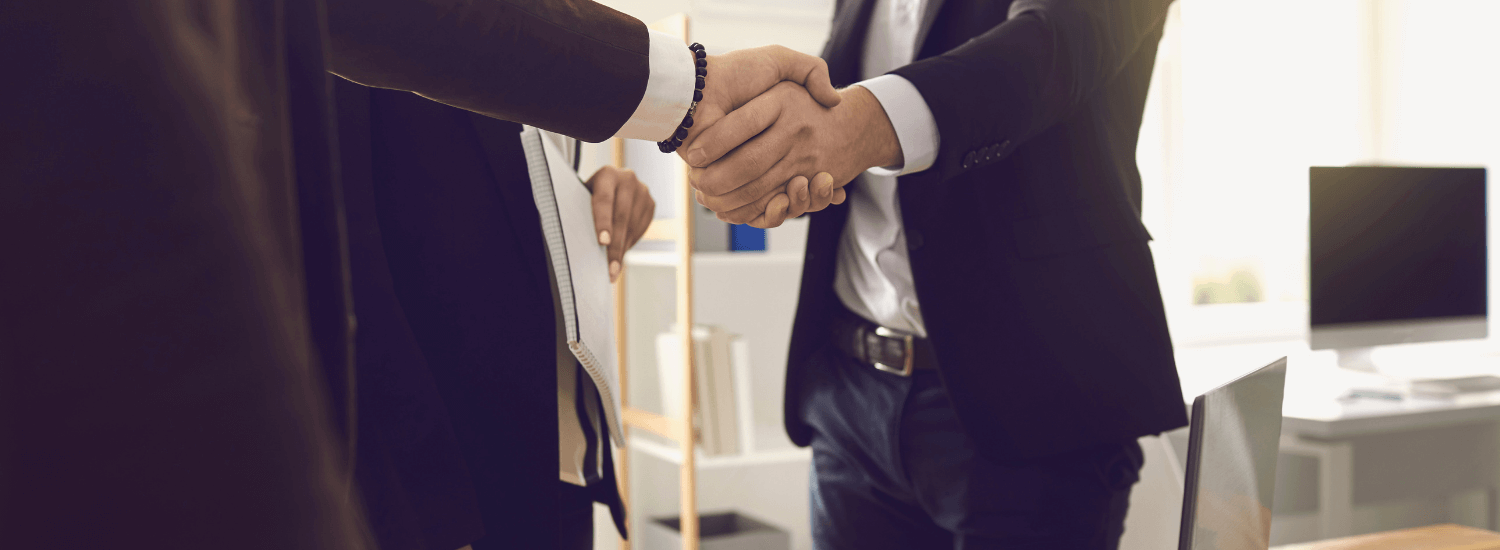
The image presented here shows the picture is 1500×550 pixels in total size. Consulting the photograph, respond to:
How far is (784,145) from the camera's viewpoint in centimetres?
85

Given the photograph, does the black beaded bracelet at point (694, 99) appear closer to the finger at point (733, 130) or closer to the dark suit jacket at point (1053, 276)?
the finger at point (733, 130)

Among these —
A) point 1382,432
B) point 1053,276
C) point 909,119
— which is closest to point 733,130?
point 909,119

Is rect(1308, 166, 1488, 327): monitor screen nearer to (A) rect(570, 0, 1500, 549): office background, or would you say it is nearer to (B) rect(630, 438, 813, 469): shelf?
(A) rect(570, 0, 1500, 549): office background

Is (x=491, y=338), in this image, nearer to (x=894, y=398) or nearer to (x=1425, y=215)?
(x=894, y=398)

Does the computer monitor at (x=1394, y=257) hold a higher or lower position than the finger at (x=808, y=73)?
lower

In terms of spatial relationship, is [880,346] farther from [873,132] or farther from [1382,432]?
[1382,432]

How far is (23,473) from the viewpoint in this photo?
0.58ft

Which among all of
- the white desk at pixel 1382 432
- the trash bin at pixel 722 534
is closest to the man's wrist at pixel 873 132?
the white desk at pixel 1382 432

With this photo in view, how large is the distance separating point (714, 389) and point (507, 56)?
5.36ft

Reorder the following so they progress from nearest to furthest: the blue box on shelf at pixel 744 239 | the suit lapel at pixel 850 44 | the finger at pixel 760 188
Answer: the finger at pixel 760 188
the suit lapel at pixel 850 44
the blue box on shelf at pixel 744 239

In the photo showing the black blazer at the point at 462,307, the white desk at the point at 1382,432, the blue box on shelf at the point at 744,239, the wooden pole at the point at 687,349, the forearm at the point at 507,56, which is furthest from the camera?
the blue box on shelf at the point at 744,239

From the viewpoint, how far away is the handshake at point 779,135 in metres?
0.84

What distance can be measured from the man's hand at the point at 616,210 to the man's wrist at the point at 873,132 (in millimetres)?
243

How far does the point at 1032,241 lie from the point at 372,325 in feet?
2.07
